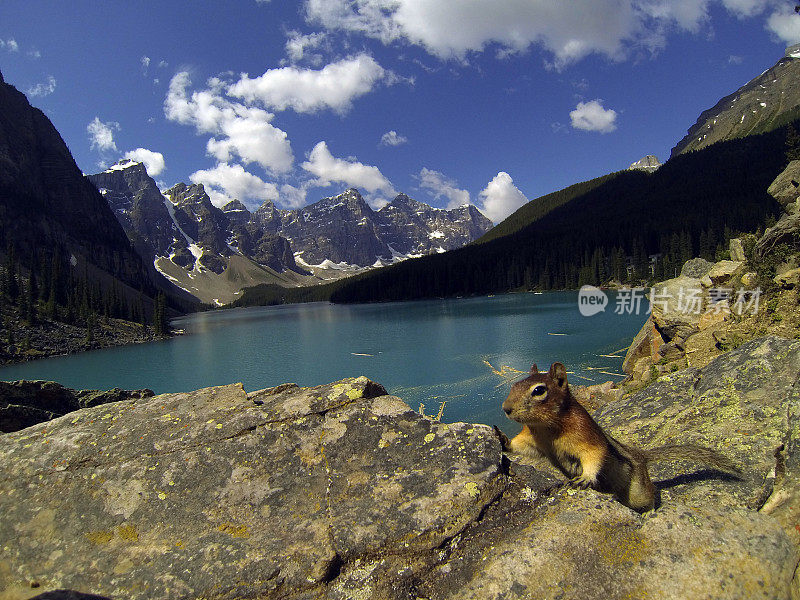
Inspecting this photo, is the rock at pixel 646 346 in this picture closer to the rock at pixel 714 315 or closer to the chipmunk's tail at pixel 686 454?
the rock at pixel 714 315

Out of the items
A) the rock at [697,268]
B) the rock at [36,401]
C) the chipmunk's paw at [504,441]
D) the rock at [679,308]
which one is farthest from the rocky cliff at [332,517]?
the rock at [697,268]

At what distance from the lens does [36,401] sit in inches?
265

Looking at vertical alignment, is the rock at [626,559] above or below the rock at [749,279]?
below

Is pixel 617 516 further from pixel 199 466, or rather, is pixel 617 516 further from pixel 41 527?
pixel 41 527

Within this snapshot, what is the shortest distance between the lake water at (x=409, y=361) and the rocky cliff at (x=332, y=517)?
51.8 ft

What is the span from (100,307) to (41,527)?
117430 millimetres

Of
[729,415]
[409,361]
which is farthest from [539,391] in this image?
[409,361]

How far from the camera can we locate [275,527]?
294 centimetres

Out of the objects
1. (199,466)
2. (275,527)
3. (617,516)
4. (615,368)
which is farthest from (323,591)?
(615,368)

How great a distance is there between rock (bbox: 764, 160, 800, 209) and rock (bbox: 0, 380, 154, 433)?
4340cm

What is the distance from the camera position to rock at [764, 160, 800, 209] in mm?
30184

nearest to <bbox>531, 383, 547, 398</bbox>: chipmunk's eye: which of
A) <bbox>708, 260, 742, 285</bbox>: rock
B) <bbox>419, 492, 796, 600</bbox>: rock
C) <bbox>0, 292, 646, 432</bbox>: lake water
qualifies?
<bbox>419, 492, 796, 600</bbox>: rock

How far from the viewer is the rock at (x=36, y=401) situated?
17.6 ft

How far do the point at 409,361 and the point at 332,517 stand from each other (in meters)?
38.0
